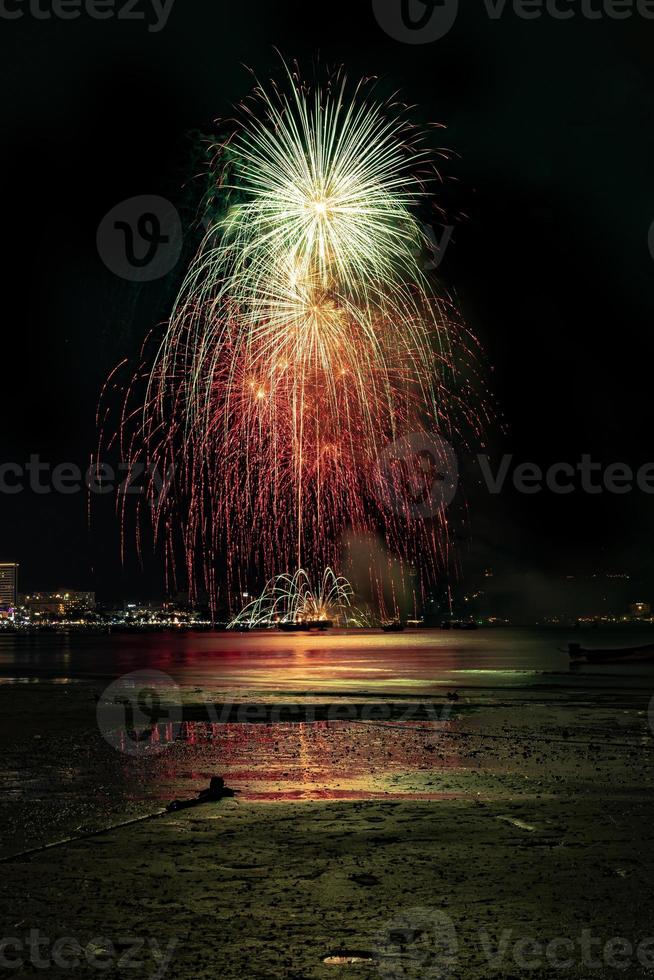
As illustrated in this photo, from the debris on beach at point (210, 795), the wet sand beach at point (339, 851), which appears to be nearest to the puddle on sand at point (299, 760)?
the wet sand beach at point (339, 851)

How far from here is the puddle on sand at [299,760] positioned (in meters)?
11.9

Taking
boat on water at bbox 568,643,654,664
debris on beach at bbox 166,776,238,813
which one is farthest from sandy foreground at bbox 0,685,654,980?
boat on water at bbox 568,643,654,664

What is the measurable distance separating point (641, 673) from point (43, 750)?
30.1m

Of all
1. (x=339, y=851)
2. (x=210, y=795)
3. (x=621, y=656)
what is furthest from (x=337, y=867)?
(x=621, y=656)

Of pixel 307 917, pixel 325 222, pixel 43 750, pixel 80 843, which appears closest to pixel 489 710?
pixel 43 750

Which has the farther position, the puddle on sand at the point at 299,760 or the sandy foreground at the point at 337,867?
the puddle on sand at the point at 299,760

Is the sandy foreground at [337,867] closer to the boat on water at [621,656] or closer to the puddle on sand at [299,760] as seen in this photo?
the puddle on sand at [299,760]

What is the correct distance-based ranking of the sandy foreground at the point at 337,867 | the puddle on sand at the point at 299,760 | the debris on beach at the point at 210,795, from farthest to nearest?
the puddle on sand at the point at 299,760
the debris on beach at the point at 210,795
the sandy foreground at the point at 337,867

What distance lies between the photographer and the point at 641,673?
41.1 m

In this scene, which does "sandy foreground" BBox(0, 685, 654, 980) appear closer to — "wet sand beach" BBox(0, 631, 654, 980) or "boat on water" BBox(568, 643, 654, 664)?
"wet sand beach" BBox(0, 631, 654, 980)

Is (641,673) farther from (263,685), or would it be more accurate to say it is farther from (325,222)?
(325,222)

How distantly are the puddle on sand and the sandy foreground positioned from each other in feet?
0.26

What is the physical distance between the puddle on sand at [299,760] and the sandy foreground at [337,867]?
8 centimetres

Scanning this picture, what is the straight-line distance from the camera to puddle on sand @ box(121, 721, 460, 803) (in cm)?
1193
